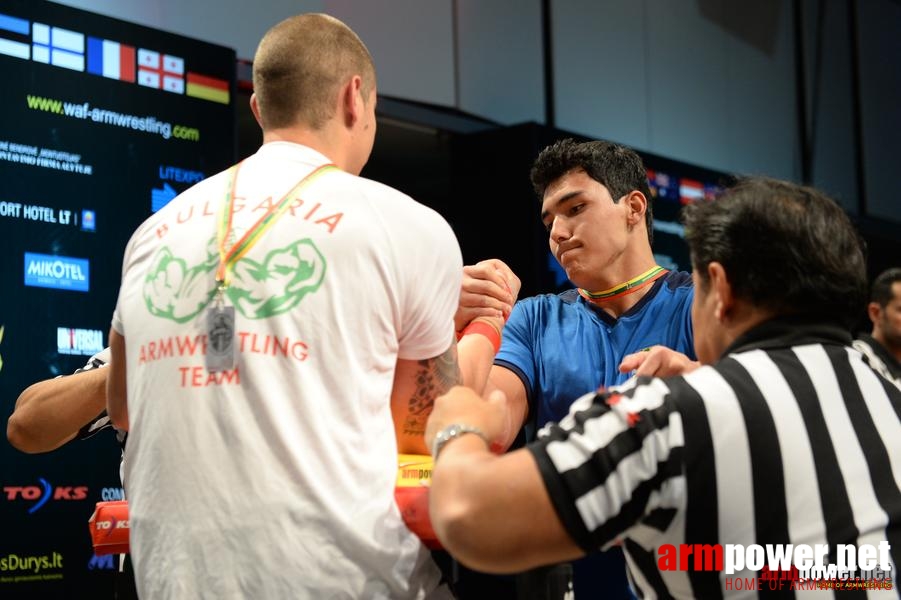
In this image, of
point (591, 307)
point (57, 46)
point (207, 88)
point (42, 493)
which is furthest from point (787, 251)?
point (207, 88)

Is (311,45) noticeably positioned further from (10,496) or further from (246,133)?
(246,133)

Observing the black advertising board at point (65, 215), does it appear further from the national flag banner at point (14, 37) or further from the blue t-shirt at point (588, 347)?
the blue t-shirt at point (588, 347)

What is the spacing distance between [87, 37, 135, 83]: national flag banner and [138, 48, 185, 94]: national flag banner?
0.04m

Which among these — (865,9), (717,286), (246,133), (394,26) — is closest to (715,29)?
(865,9)

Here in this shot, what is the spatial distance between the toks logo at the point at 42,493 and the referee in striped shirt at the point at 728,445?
2.41m

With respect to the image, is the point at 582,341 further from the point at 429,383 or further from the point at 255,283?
the point at 255,283

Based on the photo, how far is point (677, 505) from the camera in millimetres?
1424

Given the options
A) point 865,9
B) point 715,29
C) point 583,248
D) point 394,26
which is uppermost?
point 865,9

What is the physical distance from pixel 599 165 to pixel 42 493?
7.11 feet

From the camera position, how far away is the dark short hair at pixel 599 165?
3.11 m

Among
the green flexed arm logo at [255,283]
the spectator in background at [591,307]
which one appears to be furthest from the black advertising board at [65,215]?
the green flexed arm logo at [255,283]

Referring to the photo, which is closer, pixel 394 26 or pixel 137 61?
pixel 137 61

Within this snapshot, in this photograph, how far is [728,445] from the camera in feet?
4.69

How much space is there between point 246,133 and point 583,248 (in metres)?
3.71
